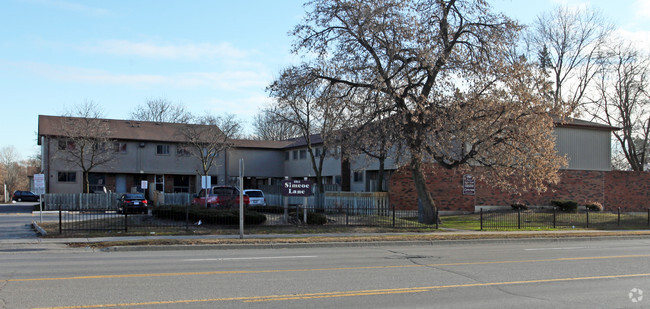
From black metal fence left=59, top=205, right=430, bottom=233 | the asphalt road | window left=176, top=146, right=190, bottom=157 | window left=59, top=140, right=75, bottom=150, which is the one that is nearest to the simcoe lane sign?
black metal fence left=59, top=205, right=430, bottom=233

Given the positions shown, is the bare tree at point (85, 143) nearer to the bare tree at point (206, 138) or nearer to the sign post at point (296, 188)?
the bare tree at point (206, 138)

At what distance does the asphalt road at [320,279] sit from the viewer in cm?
842

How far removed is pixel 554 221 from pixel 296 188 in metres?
14.1

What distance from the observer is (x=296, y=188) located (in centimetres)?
2303

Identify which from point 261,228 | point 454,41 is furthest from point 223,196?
point 454,41

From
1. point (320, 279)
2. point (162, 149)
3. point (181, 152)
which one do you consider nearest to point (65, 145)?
point (162, 149)

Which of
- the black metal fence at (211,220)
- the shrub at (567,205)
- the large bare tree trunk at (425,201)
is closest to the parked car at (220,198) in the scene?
the black metal fence at (211,220)

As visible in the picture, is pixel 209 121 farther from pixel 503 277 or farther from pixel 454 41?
pixel 503 277

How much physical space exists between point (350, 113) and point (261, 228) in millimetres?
7085

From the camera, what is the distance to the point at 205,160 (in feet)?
155

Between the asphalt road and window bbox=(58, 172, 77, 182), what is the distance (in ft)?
113

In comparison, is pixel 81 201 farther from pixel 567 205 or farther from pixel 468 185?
pixel 567 205

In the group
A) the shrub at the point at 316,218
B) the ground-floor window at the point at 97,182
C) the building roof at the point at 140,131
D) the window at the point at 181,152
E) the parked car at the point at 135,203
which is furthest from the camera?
the window at the point at 181,152

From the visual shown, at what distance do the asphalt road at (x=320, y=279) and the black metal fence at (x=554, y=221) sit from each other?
38.3 ft
